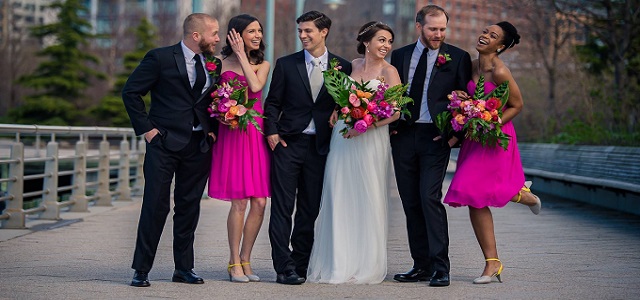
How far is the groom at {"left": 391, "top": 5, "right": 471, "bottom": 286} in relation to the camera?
356 inches

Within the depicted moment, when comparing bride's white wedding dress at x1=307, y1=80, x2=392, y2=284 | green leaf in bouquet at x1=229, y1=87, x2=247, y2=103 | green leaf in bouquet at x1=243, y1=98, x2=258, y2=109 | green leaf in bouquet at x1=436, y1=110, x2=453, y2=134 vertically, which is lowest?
bride's white wedding dress at x1=307, y1=80, x2=392, y2=284

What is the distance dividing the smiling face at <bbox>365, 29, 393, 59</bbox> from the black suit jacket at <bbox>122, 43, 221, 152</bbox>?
135 cm

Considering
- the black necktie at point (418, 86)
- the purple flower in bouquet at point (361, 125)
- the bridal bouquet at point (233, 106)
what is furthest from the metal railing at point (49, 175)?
the black necktie at point (418, 86)

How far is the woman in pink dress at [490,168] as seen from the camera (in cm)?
898

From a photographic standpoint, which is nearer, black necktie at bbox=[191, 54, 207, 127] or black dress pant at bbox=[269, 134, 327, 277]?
black necktie at bbox=[191, 54, 207, 127]

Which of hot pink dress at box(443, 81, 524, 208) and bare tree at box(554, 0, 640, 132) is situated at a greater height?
bare tree at box(554, 0, 640, 132)

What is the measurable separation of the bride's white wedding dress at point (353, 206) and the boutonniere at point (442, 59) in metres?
0.52

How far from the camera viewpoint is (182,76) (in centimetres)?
884

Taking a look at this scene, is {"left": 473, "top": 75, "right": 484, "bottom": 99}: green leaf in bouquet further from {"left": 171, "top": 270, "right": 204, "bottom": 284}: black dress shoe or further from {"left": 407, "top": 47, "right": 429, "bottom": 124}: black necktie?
{"left": 171, "top": 270, "right": 204, "bottom": 284}: black dress shoe

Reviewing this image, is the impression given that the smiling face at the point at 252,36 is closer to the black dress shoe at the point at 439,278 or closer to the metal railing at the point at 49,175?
the black dress shoe at the point at 439,278

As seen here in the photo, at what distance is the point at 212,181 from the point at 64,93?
50626 millimetres

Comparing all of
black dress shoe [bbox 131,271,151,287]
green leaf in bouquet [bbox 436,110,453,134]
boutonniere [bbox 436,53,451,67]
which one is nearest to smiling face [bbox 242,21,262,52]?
boutonniere [bbox 436,53,451,67]

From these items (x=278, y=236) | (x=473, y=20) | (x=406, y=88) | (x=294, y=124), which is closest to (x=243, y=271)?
(x=278, y=236)

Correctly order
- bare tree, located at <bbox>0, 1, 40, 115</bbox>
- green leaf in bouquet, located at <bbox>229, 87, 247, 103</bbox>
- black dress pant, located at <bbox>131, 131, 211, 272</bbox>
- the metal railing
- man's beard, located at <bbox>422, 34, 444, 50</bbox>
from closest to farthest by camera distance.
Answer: green leaf in bouquet, located at <bbox>229, 87, 247, 103</bbox>
black dress pant, located at <bbox>131, 131, 211, 272</bbox>
man's beard, located at <bbox>422, 34, 444, 50</bbox>
the metal railing
bare tree, located at <bbox>0, 1, 40, 115</bbox>
